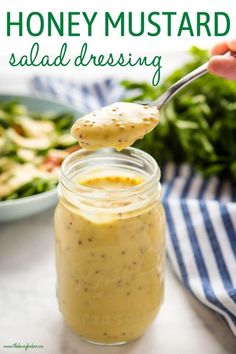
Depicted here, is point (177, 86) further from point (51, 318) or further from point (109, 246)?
point (51, 318)

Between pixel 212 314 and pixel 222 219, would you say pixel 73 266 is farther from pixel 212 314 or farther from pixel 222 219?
pixel 222 219

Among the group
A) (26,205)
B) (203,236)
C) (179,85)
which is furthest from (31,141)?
(179,85)

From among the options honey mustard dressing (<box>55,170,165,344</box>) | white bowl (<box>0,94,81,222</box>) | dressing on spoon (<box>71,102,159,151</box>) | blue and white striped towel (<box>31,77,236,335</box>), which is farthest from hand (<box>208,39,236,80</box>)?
white bowl (<box>0,94,81,222</box>)

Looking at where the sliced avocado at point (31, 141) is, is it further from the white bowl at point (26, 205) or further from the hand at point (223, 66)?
the hand at point (223, 66)

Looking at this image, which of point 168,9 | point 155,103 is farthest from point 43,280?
point 168,9

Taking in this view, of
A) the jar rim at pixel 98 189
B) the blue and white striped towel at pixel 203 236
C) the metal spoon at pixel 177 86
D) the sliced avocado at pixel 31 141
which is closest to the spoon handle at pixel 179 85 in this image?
the metal spoon at pixel 177 86

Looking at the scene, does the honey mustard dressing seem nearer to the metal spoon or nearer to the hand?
the metal spoon
